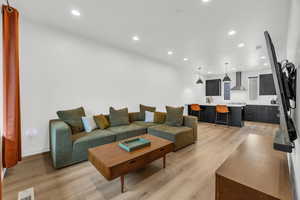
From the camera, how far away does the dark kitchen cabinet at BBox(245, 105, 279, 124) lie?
18.5 feet

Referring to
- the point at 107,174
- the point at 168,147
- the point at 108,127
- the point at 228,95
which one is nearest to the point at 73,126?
the point at 108,127

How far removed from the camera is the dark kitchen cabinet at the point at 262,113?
18.5 ft

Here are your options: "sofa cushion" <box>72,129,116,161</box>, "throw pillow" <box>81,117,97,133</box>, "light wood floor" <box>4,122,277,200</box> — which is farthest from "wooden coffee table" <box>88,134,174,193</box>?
"throw pillow" <box>81,117,97,133</box>

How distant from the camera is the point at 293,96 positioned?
3.98 ft

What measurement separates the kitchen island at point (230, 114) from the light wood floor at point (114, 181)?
11.3 feet

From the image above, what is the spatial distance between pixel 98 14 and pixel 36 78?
184 centimetres

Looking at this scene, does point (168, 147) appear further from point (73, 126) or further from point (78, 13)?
point (78, 13)

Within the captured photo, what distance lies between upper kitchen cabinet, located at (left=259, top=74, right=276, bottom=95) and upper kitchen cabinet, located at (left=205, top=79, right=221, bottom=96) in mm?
1937

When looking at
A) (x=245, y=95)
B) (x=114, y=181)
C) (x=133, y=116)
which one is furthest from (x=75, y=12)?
(x=245, y=95)

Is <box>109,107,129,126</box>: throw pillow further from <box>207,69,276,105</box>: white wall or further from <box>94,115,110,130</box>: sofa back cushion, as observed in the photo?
<box>207,69,276,105</box>: white wall

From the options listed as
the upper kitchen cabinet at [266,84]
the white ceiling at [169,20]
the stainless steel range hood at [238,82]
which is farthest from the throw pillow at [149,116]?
the upper kitchen cabinet at [266,84]

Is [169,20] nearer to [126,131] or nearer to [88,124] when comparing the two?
[126,131]

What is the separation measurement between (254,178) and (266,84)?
289 inches

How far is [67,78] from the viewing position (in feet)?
9.91
